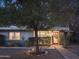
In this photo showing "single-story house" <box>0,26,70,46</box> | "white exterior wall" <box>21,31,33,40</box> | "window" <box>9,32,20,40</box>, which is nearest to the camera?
"single-story house" <box>0,26,70,46</box>

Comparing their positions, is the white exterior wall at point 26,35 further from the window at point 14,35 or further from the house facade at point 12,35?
the window at point 14,35

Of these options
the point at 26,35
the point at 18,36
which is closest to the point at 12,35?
the point at 18,36

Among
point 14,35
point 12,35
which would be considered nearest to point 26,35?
point 14,35

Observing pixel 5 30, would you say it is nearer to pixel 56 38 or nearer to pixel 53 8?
pixel 56 38

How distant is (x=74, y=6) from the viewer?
6094mm

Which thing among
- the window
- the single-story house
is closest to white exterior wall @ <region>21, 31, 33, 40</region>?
the single-story house

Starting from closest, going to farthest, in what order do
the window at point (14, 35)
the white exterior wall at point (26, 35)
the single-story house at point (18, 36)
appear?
the single-story house at point (18, 36)
the white exterior wall at point (26, 35)
the window at point (14, 35)

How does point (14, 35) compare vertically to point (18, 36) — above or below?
above

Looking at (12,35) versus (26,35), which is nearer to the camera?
(26,35)

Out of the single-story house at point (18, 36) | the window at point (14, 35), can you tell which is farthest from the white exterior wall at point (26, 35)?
the window at point (14, 35)

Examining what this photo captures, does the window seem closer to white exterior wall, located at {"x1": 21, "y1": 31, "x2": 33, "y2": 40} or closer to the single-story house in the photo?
the single-story house

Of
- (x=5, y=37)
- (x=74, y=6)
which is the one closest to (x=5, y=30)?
(x=5, y=37)

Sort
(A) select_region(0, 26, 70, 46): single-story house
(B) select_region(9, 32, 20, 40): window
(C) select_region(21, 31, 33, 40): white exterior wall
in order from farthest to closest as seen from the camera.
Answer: (B) select_region(9, 32, 20, 40): window
(C) select_region(21, 31, 33, 40): white exterior wall
(A) select_region(0, 26, 70, 46): single-story house

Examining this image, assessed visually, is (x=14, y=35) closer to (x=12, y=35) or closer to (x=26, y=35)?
(x=12, y=35)
